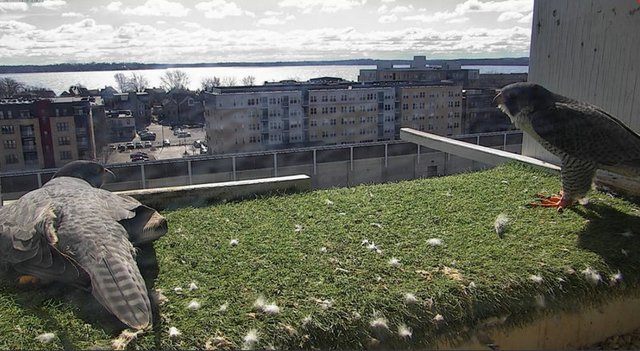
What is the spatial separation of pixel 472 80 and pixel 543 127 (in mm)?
16587

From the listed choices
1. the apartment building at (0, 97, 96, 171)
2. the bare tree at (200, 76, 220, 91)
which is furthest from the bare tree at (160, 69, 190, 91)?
the apartment building at (0, 97, 96, 171)

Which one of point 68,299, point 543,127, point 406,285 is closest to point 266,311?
point 406,285

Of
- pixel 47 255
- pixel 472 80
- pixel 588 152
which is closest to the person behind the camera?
pixel 47 255

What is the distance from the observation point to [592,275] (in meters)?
2.35

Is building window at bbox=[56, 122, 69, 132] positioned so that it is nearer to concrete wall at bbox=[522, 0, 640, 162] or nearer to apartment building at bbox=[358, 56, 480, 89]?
concrete wall at bbox=[522, 0, 640, 162]

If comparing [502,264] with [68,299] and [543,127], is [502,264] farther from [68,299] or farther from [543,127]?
[68,299]

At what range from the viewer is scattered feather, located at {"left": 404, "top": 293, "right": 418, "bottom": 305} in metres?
2.06

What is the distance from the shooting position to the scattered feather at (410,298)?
2.06 metres

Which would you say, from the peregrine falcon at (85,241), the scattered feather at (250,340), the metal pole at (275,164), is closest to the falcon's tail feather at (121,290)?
the peregrine falcon at (85,241)

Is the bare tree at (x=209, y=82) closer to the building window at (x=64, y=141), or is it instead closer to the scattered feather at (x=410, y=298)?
the building window at (x=64, y=141)

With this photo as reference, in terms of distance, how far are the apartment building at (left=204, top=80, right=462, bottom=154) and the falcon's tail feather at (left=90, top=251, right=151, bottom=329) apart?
9.21m

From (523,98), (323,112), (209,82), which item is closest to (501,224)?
(523,98)

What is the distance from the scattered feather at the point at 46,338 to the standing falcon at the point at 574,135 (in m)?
2.91

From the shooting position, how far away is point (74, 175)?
10.4ft
